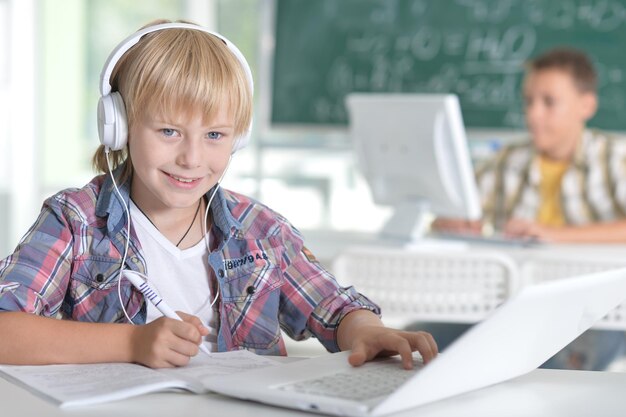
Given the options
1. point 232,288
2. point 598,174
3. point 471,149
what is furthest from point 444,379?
point 471,149

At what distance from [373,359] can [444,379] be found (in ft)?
0.74

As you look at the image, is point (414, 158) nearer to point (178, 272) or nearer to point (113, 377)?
point (178, 272)

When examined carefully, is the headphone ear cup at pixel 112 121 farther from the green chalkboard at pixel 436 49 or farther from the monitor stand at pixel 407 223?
the green chalkboard at pixel 436 49

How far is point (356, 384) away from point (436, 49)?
3508 millimetres

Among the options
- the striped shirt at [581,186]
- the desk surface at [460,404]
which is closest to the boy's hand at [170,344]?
the desk surface at [460,404]

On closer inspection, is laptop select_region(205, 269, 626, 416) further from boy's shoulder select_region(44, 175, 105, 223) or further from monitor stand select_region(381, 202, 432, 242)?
monitor stand select_region(381, 202, 432, 242)

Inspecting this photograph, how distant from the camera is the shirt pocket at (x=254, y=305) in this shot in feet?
4.59

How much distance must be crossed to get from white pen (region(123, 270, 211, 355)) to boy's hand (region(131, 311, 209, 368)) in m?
0.06

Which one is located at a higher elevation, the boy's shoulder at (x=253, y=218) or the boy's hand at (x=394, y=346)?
the boy's shoulder at (x=253, y=218)

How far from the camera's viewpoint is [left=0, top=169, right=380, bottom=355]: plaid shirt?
51.0 inches

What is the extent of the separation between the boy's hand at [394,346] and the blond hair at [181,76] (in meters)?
0.39

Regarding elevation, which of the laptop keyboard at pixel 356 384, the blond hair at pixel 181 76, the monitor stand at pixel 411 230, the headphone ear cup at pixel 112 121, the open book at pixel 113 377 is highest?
the blond hair at pixel 181 76

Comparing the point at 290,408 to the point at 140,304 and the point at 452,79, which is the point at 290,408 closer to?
the point at 140,304

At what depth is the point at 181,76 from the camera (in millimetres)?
1321
